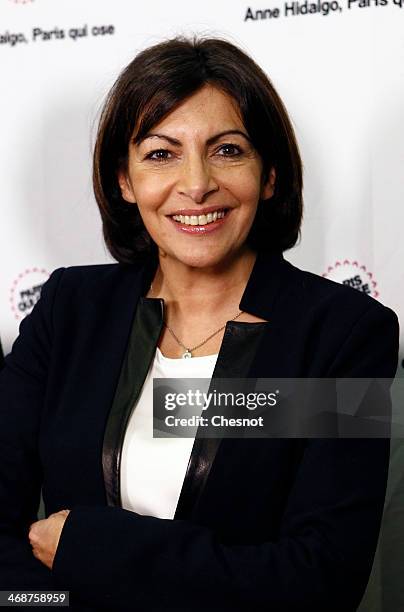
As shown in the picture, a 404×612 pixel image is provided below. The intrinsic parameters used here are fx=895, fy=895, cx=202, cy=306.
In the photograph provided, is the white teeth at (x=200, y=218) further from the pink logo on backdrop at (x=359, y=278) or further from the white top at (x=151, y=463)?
the pink logo on backdrop at (x=359, y=278)

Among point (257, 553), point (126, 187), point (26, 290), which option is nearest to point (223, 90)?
point (126, 187)

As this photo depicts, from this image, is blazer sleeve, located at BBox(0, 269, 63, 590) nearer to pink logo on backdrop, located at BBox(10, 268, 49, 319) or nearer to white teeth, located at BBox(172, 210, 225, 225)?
white teeth, located at BBox(172, 210, 225, 225)

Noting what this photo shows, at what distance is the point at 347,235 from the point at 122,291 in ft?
1.94

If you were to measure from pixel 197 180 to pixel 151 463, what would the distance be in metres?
0.46

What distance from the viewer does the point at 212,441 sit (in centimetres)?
138

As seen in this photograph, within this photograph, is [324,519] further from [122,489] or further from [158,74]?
[158,74]

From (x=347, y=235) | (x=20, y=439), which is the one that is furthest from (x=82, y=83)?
(x=20, y=439)

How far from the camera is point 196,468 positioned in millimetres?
1375

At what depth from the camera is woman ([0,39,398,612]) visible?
1264 mm

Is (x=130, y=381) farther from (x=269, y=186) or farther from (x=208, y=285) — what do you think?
(x=269, y=186)

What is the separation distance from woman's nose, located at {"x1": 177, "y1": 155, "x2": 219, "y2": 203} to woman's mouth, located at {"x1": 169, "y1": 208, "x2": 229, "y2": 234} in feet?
0.11

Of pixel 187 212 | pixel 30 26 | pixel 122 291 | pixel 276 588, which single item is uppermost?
pixel 30 26

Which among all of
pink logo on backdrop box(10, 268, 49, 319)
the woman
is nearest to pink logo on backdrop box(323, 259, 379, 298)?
the woman

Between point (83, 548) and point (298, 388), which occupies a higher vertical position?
point (298, 388)
